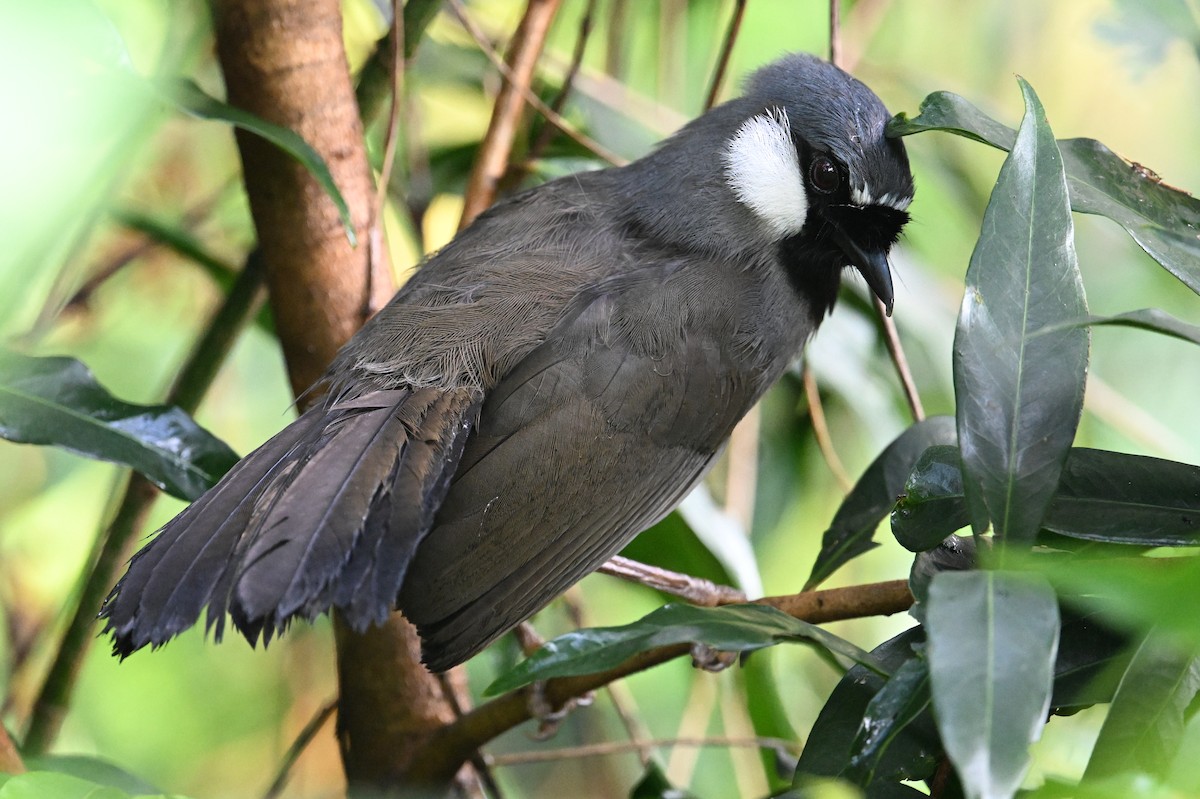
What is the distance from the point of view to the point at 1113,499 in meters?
1.29

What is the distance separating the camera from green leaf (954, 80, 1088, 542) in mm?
1221

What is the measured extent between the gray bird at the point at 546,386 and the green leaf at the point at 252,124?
31 cm

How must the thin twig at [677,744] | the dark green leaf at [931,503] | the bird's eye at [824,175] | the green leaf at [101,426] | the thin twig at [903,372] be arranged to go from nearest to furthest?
the dark green leaf at [931,503]
the green leaf at [101,426]
the thin twig at [677,744]
the thin twig at [903,372]
the bird's eye at [824,175]

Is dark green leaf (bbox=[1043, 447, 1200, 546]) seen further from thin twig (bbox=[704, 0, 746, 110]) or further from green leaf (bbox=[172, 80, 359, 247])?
thin twig (bbox=[704, 0, 746, 110])

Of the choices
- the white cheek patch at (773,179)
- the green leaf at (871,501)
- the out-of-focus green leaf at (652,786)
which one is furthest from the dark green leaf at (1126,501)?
the white cheek patch at (773,179)

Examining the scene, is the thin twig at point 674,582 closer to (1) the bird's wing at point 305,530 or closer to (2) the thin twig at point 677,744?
(2) the thin twig at point 677,744

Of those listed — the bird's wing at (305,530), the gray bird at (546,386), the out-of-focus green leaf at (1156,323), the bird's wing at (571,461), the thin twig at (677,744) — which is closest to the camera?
the out-of-focus green leaf at (1156,323)

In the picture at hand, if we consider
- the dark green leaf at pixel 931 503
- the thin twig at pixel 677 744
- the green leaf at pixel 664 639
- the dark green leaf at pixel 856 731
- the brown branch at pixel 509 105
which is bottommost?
the thin twig at pixel 677 744

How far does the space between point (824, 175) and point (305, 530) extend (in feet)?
4.33

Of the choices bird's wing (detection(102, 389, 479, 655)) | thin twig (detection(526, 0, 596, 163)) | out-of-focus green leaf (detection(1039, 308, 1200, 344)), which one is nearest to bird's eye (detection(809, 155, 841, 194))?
thin twig (detection(526, 0, 596, 163))

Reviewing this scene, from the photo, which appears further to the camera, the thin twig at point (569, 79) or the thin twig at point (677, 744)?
the thin twig at point (569, 79)

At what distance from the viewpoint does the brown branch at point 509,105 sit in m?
2.50

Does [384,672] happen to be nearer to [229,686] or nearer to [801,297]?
[801,297]

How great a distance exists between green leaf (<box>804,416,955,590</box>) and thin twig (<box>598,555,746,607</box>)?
52 centimetres
